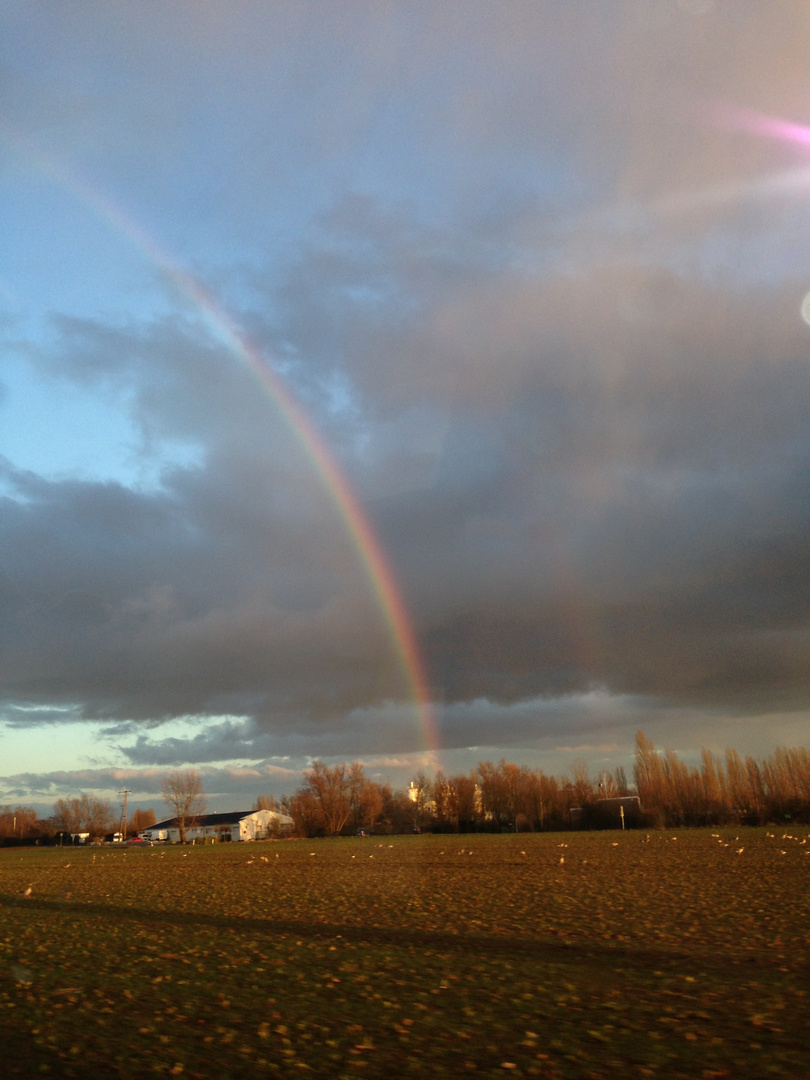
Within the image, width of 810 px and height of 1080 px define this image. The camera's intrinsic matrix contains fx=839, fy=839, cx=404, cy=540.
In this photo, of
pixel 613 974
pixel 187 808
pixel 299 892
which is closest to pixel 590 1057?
pixel 613 974

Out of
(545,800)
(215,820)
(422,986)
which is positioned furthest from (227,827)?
(422,986)

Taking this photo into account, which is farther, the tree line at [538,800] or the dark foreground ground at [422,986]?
the tree line at [538,800]

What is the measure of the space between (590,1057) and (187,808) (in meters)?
162

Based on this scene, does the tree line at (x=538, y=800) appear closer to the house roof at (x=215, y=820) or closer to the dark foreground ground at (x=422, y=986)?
the house roof at (x=215, y=820)

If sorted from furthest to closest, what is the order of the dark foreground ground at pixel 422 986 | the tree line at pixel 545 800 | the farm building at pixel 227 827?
the farm building at pixel 227 827, the tree line at pixel 545 800, the dark foreground ground at pixel 422 986

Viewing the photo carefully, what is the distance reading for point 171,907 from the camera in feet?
78.9

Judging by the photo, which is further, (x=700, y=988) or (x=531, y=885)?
(x=531, y=885)

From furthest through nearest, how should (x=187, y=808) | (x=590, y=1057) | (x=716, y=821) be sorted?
1. (x=187, y=808)
2. (x=716, y=821)
3. (x=590, y=1057)

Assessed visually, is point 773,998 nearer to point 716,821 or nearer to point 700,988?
point 700,988

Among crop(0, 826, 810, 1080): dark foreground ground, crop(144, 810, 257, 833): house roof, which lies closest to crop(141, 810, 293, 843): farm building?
crop(144, 810, 257, 833): house roof

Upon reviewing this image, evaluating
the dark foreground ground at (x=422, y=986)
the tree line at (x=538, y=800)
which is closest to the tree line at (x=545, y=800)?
the tree line at (x=538, y=800)

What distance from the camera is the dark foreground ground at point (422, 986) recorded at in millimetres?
8227

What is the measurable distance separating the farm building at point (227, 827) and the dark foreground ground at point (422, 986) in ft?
503

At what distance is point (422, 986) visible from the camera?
11547 mm
